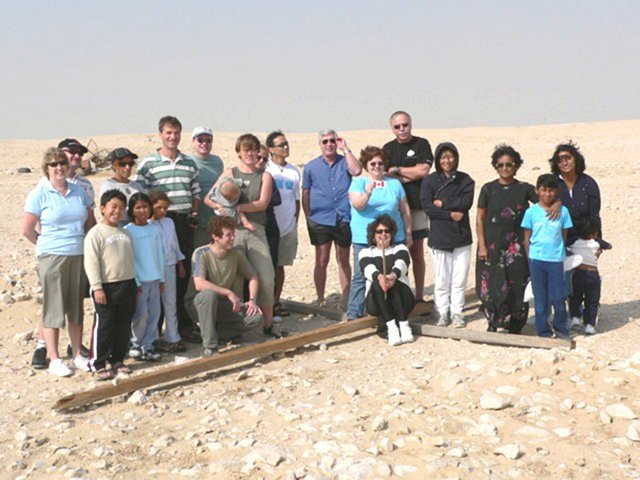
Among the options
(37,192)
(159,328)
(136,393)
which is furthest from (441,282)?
(37,192)

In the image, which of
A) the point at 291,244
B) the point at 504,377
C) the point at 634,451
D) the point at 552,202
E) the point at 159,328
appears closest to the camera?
the point at 634,451

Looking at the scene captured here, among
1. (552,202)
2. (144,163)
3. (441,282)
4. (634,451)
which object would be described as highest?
(144,163)

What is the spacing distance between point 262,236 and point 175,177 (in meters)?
0.99

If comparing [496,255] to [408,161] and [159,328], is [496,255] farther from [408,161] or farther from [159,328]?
[159,328]

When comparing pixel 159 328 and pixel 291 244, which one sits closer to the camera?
pixel 159 328

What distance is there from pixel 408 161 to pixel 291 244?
144 cm

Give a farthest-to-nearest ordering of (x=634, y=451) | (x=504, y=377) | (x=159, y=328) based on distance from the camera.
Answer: (x=159, y=328)
(x=504, y=377)
(x=634, y=451)

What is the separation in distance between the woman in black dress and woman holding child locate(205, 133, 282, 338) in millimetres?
1944

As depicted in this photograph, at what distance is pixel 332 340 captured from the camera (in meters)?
7.39

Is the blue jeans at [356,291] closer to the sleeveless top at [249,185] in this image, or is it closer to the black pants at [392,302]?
the black pants at [392,302]

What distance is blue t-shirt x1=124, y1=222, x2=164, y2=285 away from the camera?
6574mm

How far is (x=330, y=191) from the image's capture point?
25.7ft

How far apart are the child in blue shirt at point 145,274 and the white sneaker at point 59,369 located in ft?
1.95

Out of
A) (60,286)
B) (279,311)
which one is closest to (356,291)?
(279,311)
